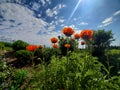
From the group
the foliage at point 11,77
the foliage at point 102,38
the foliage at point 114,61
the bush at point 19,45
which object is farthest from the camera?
the foliage at point 102,38

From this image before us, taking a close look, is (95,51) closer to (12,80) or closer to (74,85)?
(12,80)

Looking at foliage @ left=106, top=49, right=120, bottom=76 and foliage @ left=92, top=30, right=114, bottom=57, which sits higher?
foliage @ left=92, top=30, right=114, bottom=57

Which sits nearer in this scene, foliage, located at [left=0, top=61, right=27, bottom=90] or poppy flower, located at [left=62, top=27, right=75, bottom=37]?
poppy flower, located at [left=62, top=27, right=75, bottom=37]

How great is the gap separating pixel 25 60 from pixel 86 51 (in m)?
7.35

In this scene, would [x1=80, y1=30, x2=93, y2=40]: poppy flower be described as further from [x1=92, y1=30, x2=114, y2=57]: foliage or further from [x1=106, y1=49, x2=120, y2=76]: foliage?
[x1=92, y1=30, x2=114, y2=57]: foliage

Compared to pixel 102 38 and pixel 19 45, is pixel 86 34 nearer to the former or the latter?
pixel 19 45

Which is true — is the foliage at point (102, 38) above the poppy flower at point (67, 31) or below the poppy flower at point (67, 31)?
above

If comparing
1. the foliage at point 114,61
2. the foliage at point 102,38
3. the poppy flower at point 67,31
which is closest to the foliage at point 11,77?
the poppy flower at point 67,31

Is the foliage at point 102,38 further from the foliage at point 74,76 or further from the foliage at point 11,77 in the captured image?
the foliage at point 74,76

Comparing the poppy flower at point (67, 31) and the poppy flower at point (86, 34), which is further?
the poppy flower at point (67, 31)

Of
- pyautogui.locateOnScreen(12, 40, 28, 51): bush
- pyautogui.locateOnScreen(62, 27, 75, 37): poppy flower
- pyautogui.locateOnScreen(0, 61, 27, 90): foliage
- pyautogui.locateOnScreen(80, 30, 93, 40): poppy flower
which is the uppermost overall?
pyautogui.locateOnScreen(12, 40, 28, 51): bush

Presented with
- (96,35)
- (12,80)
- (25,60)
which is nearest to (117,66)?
(25,60)

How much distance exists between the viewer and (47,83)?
11.8ft

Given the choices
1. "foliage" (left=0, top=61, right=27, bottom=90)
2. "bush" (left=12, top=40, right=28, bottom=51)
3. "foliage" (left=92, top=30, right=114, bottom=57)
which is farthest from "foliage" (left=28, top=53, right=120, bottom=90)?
"foliage" (left=92, top=30, right=114, bottom=57)
